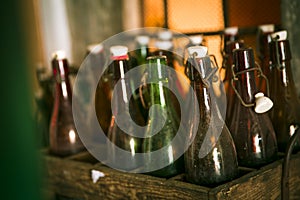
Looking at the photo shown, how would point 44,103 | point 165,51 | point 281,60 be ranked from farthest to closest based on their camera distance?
1. point 44,103
2. point 165,51
3. point 281,60

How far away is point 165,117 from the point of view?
2.99 feet

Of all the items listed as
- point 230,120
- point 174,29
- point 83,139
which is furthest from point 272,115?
point 174,29

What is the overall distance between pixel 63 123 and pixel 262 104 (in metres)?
0.52

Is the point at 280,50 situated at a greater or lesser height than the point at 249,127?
greater

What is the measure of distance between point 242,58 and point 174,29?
2.25ft

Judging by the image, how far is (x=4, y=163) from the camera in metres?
0.34

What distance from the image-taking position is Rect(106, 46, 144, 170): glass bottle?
3.13ft

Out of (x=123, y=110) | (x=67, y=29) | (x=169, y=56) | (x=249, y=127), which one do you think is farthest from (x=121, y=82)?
(x=67, y=29)

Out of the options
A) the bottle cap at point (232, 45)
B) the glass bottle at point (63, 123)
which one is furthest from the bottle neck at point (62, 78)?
the bottle cap at point (232, 45)

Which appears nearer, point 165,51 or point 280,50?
point 280,50

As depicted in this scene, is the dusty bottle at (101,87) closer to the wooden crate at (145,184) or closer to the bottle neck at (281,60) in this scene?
the wooden crate at (145,184)

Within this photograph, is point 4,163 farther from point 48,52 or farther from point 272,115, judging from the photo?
point 48,52

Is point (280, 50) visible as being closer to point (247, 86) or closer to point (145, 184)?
point (247, 86)

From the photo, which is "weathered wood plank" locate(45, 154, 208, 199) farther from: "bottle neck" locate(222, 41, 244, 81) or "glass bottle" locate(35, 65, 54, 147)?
"bottle neck" locate(222, 41, 244, 81)
